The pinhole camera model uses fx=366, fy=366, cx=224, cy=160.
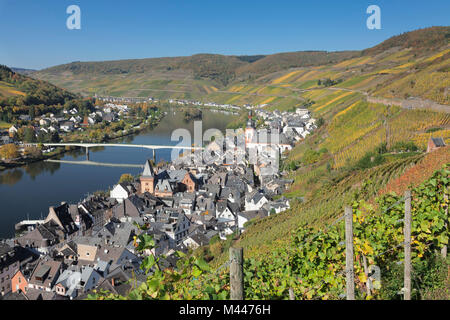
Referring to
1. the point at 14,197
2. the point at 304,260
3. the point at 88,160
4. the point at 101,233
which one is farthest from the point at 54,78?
the point at 304,260

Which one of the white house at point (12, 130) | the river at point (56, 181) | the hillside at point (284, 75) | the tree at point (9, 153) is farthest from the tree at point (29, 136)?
the hillside at point (284, 75)

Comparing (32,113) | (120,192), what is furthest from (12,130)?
(120,192)

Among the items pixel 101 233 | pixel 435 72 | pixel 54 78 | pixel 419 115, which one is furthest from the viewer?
pixel 54 78

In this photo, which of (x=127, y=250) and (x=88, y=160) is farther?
(x=88, y=160)

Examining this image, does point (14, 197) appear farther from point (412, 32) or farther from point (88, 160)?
point (412, 32)

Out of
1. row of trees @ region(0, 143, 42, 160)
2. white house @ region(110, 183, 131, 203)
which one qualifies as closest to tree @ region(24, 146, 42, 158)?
row of trees @ region(0, 143, 42, 160)

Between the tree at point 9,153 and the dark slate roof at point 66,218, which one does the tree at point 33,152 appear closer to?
the tree at point 9,153

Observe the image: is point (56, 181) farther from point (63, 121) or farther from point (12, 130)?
point (63, 121)
